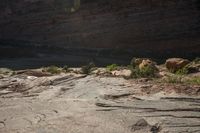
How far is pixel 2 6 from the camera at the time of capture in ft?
90.5

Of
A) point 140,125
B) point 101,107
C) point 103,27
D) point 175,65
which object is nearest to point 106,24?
point 103,27

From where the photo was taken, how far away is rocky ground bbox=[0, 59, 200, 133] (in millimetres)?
7002

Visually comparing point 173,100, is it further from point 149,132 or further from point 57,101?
point 57,101

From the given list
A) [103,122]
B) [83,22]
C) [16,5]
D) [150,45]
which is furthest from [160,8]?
[103,122]

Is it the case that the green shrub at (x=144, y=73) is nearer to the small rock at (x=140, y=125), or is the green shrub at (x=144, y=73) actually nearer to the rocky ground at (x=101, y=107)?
the rocky ground at (x=101, y=107)

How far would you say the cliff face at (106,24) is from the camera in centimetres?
2370

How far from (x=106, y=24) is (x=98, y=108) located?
673 inches

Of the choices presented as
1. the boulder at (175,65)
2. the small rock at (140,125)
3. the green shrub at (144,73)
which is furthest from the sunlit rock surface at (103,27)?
the small rock at (140,125)

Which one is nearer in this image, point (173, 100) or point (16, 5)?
point (173, 100)

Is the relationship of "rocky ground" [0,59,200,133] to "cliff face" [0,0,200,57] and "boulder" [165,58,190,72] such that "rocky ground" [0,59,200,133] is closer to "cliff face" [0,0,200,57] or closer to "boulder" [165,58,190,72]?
"boulder" [165,58,190,72]

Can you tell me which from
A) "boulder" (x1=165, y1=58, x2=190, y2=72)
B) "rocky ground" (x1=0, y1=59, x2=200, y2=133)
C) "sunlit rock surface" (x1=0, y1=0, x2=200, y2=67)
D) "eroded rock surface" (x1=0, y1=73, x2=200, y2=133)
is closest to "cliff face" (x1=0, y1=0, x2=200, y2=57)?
"sunlit rock surface" (x1=0, y1=0, x2=200, y2=67)

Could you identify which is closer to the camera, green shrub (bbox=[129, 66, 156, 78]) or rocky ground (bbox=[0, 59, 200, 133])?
rocky ground (bbox=[0, 59, 200, 133])

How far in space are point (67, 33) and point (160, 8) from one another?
6.30m

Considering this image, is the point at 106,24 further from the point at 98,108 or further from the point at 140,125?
the point at 140,125
